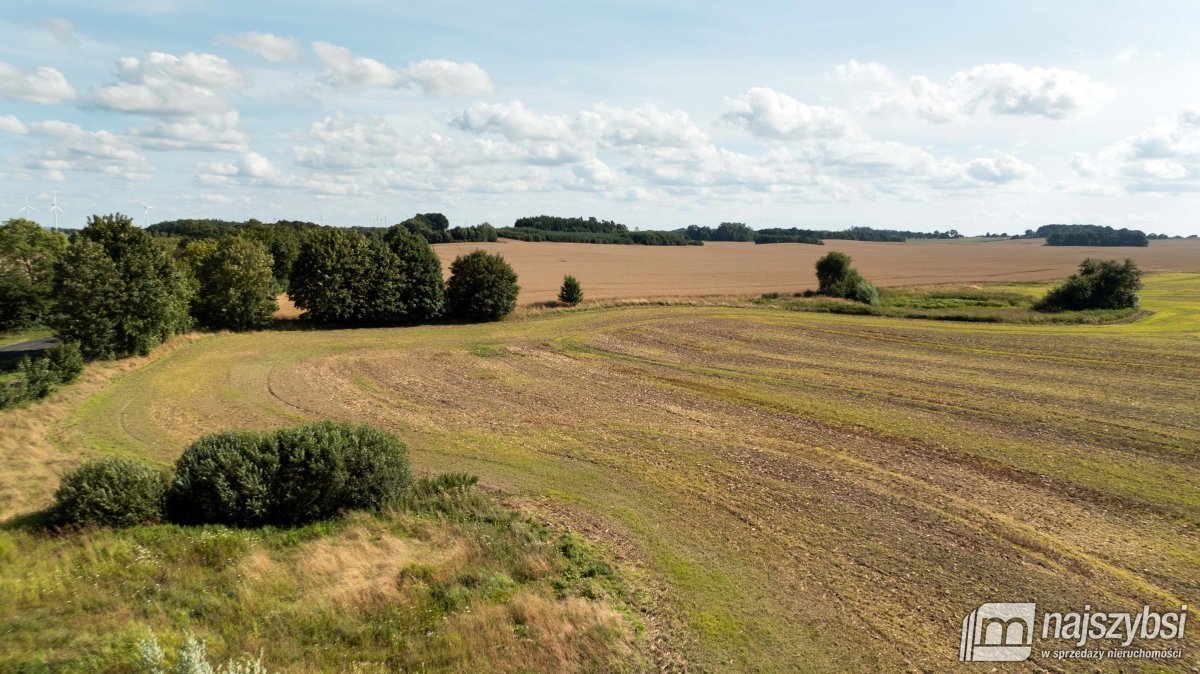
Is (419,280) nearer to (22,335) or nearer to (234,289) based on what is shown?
(234,289)

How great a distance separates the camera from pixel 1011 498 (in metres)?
18.1

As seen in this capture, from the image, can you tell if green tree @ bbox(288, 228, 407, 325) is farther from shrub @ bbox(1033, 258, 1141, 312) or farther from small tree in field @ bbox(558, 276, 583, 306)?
shrub @ bbox(1033, 258, 1141, 312)

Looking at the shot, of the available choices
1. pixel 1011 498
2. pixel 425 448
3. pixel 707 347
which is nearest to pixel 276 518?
pixel 425 448

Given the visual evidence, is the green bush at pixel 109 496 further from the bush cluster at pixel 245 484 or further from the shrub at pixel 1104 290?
the shrub at pixel 1104 290

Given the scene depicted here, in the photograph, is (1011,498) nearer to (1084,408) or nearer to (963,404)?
(963,404)

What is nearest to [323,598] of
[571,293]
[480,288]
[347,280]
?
[480,288]

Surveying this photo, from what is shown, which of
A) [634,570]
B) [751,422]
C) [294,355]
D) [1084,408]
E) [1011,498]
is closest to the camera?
[634,570]

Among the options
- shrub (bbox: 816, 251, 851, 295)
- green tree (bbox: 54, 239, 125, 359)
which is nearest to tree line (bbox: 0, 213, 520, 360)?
green tree (bbox: 54, 239, 125, 359)

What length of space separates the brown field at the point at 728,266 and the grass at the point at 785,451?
100 ft

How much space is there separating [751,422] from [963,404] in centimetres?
1074

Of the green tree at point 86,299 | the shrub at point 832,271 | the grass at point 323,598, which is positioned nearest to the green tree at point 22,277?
the green tree at point 86,299

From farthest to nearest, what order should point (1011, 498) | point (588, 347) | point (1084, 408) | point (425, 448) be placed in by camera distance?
1. point (588, 347)
2. point (1084, 408)
3. point (425, 448)
4. point (1011, 498)

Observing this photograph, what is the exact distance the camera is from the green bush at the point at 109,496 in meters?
14.6

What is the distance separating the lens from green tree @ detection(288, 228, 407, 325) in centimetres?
4888
